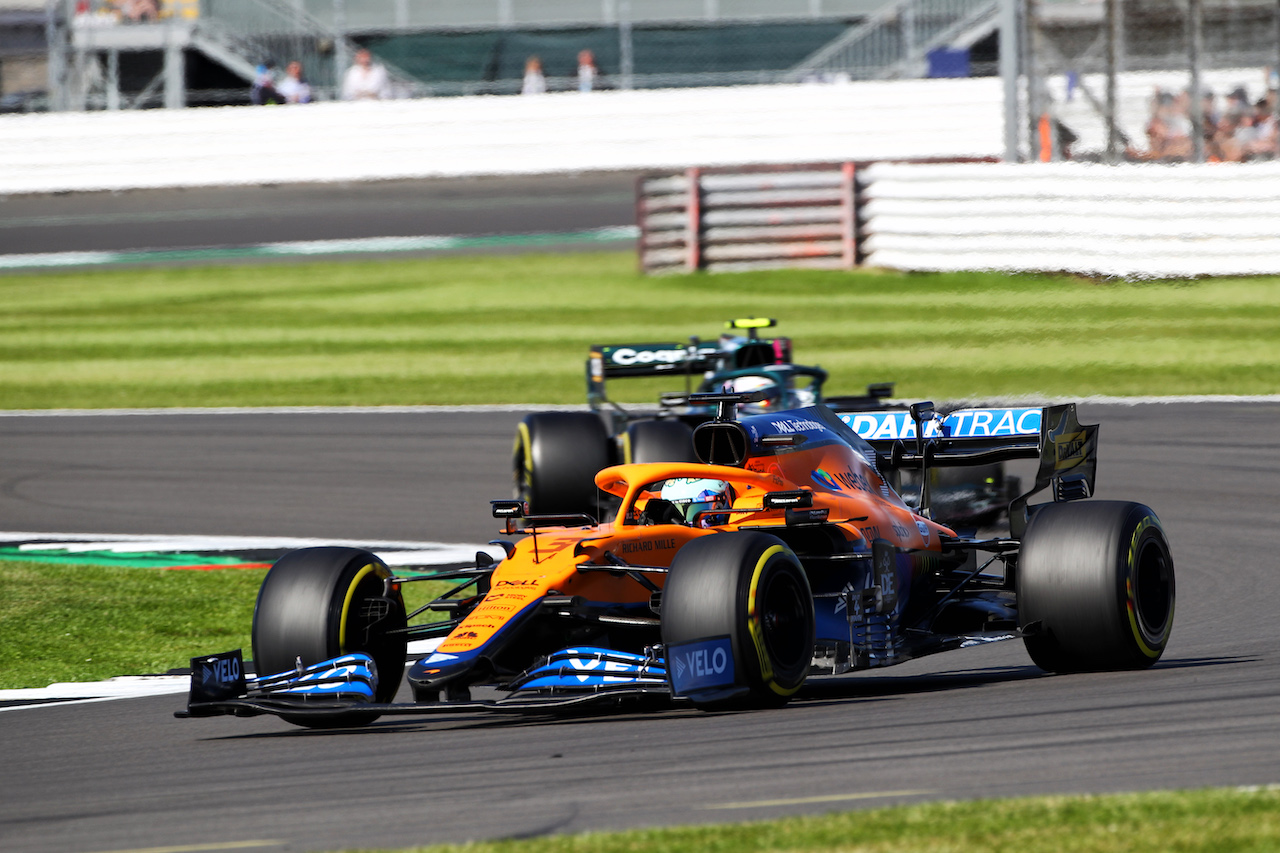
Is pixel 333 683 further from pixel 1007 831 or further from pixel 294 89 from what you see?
pixel 294 89

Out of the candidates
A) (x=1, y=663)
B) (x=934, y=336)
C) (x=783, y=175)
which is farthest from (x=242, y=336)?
(x=1, y=663)

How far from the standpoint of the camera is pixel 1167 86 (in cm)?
2195

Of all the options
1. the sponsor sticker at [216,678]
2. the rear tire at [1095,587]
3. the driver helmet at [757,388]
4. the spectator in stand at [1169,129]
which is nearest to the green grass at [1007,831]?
the sponsor sticker at [216,678]

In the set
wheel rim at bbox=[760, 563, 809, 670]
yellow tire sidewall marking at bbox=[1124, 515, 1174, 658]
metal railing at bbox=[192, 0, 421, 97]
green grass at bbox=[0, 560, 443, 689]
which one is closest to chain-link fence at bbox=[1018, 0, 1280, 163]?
green grass at bbox=[0, 560, 443, 689]

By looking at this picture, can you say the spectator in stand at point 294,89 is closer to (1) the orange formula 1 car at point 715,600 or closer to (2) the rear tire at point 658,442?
(2) the rear tire at point 658,442

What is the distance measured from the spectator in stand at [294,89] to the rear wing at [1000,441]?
87.3ft

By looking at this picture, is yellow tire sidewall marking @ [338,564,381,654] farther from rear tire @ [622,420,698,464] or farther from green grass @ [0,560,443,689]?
rear tire @ [622,420,698,464]

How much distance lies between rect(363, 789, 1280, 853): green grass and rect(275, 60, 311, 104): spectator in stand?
3108 centimetres

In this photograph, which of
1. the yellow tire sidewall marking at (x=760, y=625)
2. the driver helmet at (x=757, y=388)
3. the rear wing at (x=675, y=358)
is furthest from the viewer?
the rear wing at (x=675, y=358)

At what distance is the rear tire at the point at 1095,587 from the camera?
25.8ft

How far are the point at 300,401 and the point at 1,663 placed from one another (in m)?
10.4

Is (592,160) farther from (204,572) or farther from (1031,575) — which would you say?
(1031,575)

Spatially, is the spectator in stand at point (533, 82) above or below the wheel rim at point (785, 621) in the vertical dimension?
above

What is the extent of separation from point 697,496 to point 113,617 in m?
4.19
